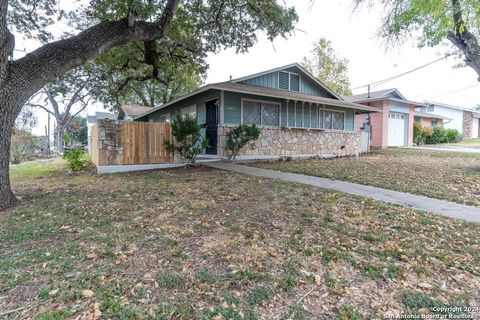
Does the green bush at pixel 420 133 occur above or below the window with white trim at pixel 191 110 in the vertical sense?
below

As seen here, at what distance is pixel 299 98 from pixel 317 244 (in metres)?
9.67

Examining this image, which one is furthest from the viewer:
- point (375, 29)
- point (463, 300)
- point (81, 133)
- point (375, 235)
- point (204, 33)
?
point (81, 133)

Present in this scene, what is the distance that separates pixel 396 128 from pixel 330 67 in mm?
11434

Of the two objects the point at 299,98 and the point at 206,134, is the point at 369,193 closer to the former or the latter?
the point at 299,98

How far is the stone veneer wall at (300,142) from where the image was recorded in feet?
36.9

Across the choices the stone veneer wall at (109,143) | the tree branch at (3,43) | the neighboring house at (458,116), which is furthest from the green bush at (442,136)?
the tree branch at (3,43)

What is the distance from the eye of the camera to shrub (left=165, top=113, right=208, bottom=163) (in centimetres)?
862

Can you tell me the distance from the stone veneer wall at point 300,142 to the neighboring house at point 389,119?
5.06 metres

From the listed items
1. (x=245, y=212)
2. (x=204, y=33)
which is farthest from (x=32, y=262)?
(x=204, y=33)

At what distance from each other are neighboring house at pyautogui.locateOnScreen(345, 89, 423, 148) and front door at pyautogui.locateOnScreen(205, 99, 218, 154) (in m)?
13.0

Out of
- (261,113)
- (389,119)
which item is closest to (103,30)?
(261,113)

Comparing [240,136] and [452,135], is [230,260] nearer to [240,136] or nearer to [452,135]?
[240,136]

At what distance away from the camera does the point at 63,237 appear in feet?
10.5

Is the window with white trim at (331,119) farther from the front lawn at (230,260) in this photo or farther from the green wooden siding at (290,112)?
the front lawn at (230,260)
